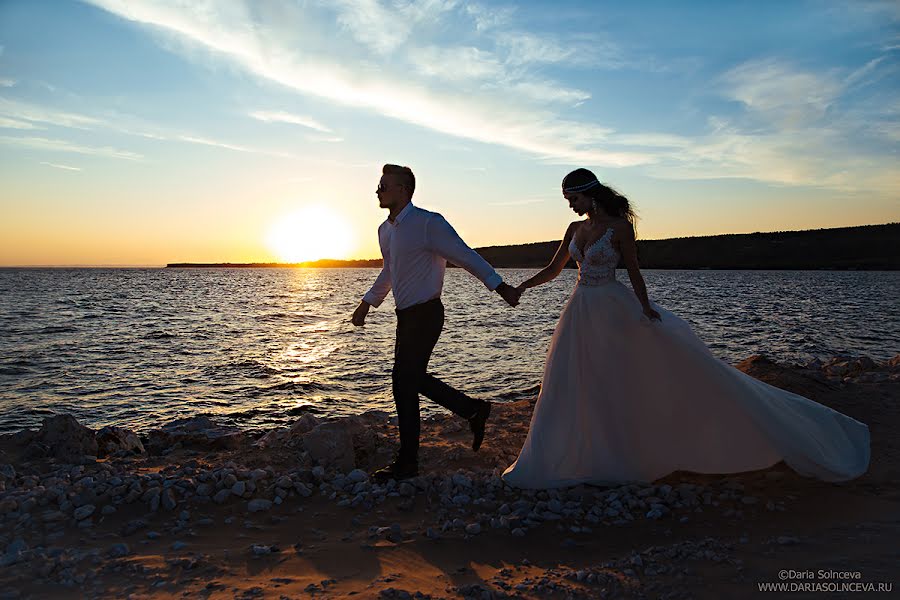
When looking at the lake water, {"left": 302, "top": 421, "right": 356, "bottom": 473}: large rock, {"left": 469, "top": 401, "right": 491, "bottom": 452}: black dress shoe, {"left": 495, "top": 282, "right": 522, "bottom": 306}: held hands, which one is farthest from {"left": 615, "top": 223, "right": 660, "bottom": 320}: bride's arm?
the lake water

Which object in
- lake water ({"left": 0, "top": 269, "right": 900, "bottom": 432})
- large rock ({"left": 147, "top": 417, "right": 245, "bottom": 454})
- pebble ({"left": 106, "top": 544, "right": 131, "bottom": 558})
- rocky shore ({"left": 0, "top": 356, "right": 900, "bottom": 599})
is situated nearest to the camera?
rocky shore ({"left": 0, "top": 356, "right": 900, "bottom": 599})

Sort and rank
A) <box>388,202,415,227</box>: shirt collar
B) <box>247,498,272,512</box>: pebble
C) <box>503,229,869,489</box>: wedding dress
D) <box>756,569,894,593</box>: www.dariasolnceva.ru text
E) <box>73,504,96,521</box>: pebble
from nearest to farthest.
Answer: <box>756,569,894,593</box>: www.dariasolnceva.ru text, <box>73,504,96,521</box>: pebble, <box>247,498,272,512</box>: pebble, <box>503,229,869,489</box>: wedding dress, <box>388,202,415,227</box>: shirt collar

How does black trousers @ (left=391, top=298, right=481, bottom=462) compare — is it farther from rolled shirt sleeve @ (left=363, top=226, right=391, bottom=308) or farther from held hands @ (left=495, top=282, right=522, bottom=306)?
held hands @ (left=495, top=282, right=522, bottom=306)

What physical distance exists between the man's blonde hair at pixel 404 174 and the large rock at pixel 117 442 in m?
5.13

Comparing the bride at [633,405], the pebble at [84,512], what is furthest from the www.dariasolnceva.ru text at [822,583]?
the pebble at [84,512]

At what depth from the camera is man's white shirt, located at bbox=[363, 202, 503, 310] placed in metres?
5.34

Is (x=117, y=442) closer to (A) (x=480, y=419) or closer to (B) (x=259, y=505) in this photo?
(B) (x=259, y=505)

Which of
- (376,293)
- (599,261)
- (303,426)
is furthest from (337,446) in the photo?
(599,261)

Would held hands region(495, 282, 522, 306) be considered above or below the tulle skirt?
above

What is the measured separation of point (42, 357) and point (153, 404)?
8.99m

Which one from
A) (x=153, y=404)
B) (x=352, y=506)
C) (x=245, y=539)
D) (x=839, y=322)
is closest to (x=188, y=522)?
(x=245, y=539)

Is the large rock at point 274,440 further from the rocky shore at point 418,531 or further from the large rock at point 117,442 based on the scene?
the large rock at point 117,442

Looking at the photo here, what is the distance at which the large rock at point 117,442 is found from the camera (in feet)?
24.7

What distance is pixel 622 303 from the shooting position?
536cm
